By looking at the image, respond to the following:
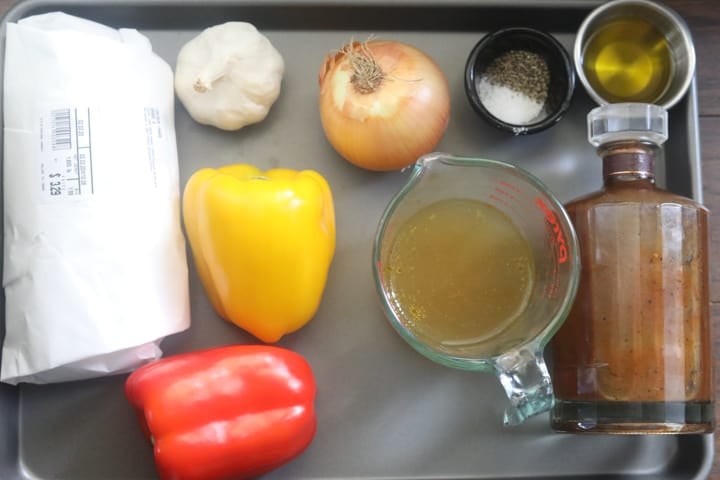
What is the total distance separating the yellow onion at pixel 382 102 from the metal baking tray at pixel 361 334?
0.07m

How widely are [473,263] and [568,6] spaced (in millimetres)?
407

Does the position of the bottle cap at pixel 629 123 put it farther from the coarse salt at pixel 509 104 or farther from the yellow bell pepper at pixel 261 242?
the yellow bell pepper at pixel 261 242

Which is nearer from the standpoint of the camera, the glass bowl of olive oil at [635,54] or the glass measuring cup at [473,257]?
the glass measuring cup at [473,257]

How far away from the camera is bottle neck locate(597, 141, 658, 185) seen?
0.83 meters

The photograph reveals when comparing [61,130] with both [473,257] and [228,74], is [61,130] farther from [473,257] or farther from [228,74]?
[473,257]

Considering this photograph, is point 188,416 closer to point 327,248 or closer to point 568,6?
point 327,248

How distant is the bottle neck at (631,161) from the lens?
32.7 inches

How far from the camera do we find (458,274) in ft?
2.77

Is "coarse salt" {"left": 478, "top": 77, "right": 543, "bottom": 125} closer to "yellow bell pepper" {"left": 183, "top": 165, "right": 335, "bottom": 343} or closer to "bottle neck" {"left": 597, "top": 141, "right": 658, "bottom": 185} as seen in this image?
"bottle neck" {"left": 597, "top": 141, "right": 658, "bottom": 185}

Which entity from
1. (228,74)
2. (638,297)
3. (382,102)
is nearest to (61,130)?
(228,74)

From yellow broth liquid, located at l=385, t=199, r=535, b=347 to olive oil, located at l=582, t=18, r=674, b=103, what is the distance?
0.28 m

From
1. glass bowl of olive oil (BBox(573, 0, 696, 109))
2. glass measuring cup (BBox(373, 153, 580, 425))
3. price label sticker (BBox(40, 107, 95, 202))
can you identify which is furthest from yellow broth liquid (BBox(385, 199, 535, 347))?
price label sticker (BBox(40, 107, 95, 202))

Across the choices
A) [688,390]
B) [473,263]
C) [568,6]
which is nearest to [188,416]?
[473,263]

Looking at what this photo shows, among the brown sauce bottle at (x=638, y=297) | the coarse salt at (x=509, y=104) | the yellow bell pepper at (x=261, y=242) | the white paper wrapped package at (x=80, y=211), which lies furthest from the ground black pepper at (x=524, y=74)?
the white paper wrapped package at (x=80, y=211)
